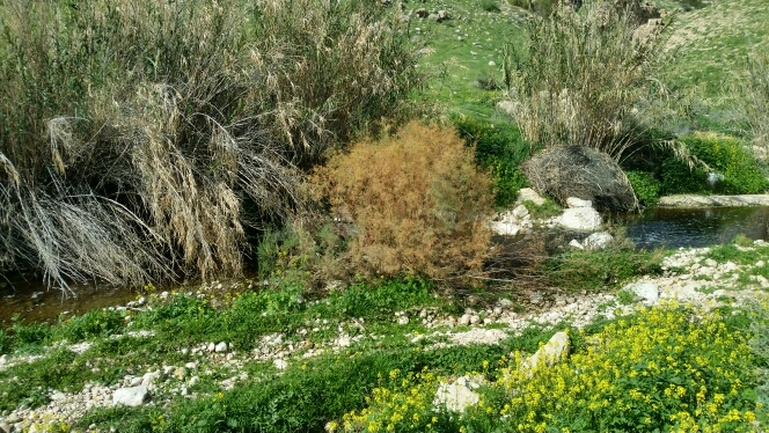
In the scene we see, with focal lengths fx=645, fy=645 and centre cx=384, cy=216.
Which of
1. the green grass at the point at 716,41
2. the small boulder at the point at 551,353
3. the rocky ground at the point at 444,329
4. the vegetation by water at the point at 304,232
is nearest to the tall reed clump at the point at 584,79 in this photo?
the vegetation by water at the point at 304,232

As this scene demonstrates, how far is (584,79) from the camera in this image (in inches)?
591

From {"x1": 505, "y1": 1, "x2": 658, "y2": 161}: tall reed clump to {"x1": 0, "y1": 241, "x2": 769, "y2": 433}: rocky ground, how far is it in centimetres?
583

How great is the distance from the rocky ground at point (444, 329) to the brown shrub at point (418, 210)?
743 mm

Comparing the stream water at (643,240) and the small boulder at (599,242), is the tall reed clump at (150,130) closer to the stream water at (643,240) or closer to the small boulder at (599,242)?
the stream water at (643,240)

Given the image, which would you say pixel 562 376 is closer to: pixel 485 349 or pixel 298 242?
pixel 485 349

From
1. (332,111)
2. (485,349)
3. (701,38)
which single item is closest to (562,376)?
(485,349)

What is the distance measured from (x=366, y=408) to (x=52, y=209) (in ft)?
20.5

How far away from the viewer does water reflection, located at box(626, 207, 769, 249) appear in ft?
40.0

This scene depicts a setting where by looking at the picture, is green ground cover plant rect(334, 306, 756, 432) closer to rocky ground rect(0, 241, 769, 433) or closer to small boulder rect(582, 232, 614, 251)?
rocky ground rect(0, 241, 769, 433)

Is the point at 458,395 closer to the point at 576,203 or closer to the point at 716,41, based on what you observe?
the point at 576,203

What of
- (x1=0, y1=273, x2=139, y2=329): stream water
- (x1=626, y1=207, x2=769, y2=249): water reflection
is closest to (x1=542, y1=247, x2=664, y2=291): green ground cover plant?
(x1=626, y1=207, x2=769, y2=249): water reflection

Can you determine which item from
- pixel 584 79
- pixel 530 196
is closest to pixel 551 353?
pixel 530 196

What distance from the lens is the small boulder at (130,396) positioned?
582 centimetres

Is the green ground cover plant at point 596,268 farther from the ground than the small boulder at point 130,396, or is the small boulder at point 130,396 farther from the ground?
the small boulder at point 130,396
